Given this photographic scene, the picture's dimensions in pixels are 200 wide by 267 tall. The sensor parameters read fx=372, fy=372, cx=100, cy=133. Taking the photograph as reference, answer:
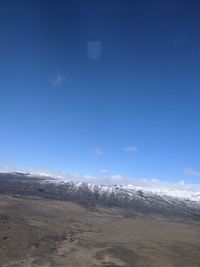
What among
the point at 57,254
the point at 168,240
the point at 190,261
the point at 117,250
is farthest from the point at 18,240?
the point at 168,240

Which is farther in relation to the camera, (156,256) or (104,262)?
(156,256)

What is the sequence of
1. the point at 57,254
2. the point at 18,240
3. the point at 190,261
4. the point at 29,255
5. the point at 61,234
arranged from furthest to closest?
the point at 61,234 → the point at 190,261 → the point at 18,240 → the point at 57,254 → the point at 29,255

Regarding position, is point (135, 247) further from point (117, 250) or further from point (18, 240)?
point (18, 240)

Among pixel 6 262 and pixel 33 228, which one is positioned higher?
pixel 33 228

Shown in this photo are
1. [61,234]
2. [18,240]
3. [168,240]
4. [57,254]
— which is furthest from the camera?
[168,240]

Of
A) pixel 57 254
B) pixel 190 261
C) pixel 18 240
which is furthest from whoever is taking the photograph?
pixel 190 261

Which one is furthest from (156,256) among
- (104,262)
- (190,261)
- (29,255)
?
(29,255)

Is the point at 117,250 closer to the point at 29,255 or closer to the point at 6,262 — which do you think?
the point at 29,255

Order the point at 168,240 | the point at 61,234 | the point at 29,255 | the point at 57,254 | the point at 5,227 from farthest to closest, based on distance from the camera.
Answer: the point at 168,240 → the point at 61,234 → the point at 5,227 → the point at 57,254 → the point at 29,255

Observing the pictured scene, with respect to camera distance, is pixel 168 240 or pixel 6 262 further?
pixel 168 240
